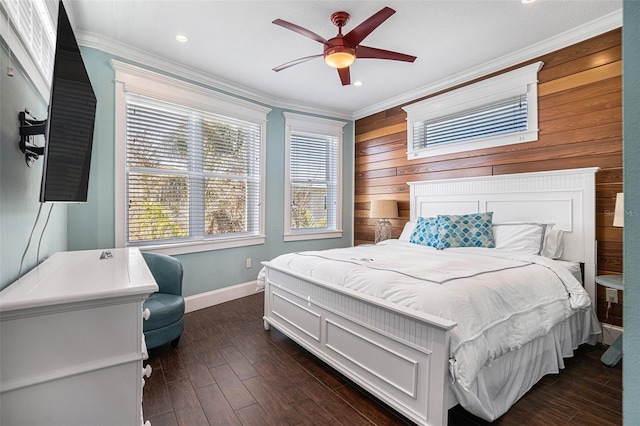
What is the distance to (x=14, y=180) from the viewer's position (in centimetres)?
123

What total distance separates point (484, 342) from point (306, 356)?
1.40m

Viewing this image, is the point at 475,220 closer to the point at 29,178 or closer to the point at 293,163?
the point at 293,163

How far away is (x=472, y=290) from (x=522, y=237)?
5.03ft

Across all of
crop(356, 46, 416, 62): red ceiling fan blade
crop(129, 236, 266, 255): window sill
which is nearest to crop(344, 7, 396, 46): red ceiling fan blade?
crop(356, 46, 416, 62): red ceiling fan blade

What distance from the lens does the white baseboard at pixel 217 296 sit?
3506mm

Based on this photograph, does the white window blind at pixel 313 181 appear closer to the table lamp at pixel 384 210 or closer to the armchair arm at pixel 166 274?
the table lamp at pixel 384 210

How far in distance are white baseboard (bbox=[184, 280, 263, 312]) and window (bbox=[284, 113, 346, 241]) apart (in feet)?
3.13

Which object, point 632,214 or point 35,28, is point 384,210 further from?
point 632,214

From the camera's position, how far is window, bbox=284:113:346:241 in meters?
4.67

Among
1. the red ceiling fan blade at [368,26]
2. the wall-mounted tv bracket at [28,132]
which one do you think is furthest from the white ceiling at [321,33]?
the wall-mounted tv bracket at [28,132]

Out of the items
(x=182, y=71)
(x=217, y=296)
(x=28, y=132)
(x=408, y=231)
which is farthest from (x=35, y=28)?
(x=408, y=231)

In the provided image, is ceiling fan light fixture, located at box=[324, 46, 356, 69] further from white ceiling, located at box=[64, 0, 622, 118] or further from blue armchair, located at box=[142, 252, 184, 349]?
blue armchair, located at box=[142, 252, 184, 349]

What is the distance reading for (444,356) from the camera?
1473 millimetres

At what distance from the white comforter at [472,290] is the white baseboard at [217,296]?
1491 mm
